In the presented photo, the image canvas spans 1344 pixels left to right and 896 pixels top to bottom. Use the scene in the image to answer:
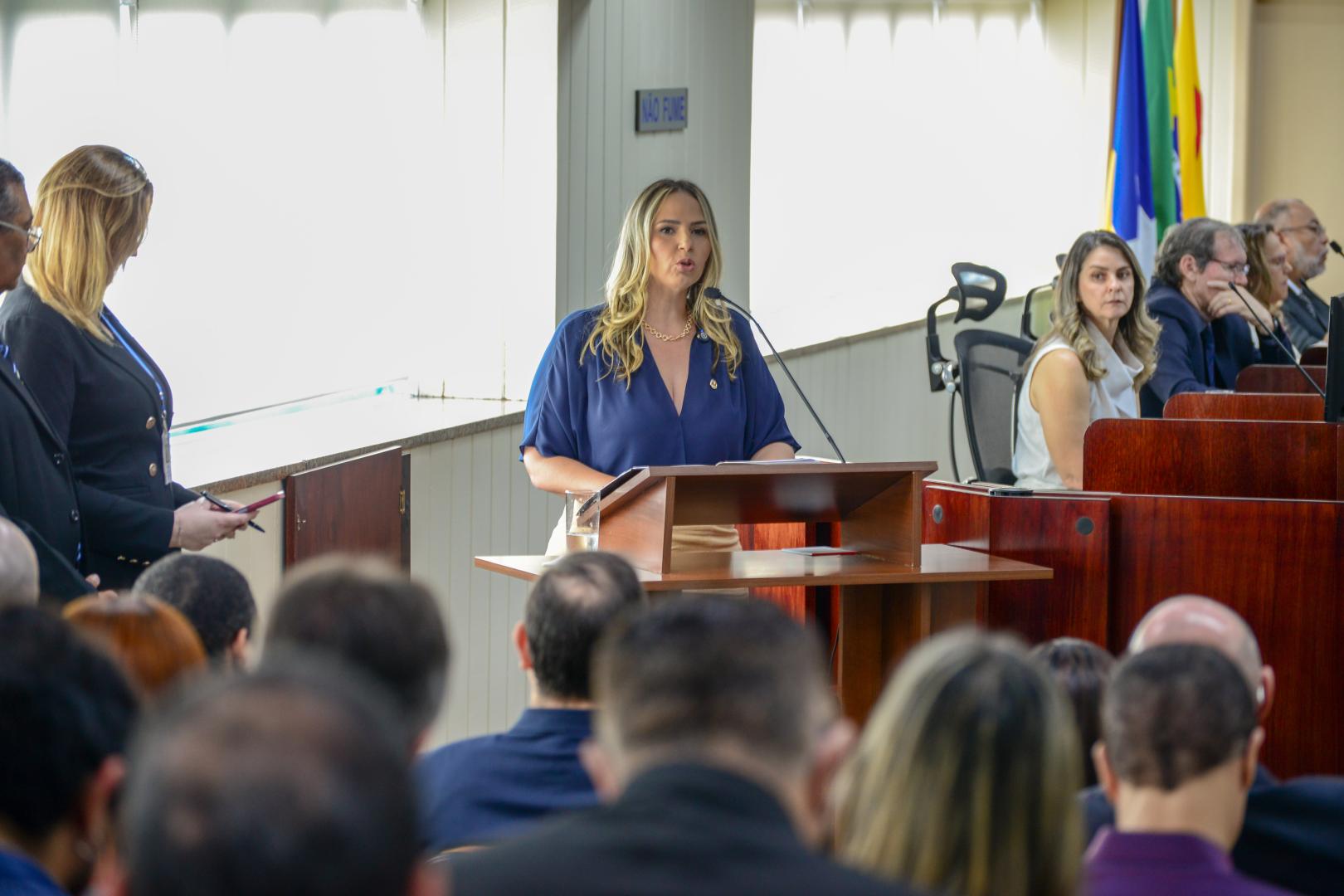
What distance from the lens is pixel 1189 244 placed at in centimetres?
565

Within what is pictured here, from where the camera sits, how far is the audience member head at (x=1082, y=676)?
1874mm

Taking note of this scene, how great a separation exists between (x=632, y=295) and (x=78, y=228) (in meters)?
1.27

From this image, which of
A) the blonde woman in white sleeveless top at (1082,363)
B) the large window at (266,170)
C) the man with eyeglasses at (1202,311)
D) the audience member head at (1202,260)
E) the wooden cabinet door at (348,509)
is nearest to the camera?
the wooden cabinet door at (348,509)

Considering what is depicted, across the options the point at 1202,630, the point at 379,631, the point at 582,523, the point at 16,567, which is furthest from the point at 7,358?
the point at 1202,630

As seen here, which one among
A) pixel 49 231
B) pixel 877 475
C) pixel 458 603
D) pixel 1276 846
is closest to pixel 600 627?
pixel 1276 846

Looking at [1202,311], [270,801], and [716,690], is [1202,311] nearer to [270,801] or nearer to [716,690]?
[716,690]

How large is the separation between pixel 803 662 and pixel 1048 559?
2.40 metres

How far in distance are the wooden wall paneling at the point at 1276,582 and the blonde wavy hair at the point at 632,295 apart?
3.41ft

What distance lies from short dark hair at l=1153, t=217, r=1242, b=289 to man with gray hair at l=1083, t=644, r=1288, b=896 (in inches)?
175

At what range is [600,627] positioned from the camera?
1883mm

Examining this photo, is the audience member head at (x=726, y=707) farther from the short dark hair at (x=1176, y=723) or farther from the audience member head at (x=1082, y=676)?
the audience member head at (x=1082, y=676)

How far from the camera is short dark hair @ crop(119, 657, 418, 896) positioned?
74 centimetres

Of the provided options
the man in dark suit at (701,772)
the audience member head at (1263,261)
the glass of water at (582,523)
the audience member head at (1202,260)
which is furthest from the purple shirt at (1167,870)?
the audience member head at (1263,261)

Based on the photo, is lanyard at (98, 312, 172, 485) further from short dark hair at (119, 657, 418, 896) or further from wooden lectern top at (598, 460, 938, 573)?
short dark hair at (119, 657, 418, 896)
